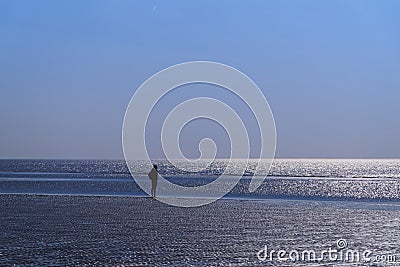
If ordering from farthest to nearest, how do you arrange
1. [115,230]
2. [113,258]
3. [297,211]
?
[297,211] → [115,230] → [113,258]

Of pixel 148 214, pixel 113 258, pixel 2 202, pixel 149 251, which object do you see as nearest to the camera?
pixel 113 258

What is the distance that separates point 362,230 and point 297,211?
882cm

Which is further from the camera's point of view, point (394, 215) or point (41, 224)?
point (394, 215)

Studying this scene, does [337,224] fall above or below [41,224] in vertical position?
above

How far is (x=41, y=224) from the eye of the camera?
24.7 metres

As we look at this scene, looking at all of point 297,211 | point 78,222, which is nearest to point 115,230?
point 78,222

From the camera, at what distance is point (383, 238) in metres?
21.6

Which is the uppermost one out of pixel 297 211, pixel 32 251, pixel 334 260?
pixel 297 211

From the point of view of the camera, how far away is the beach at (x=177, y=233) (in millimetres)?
17134

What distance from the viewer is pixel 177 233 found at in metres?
22.5

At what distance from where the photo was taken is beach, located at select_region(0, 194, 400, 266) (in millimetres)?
17134

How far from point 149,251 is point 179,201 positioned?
790 inches

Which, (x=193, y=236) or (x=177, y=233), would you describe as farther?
(x=177, y=233)

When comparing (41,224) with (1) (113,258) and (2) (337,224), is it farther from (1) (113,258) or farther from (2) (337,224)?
(2) (337,224)
